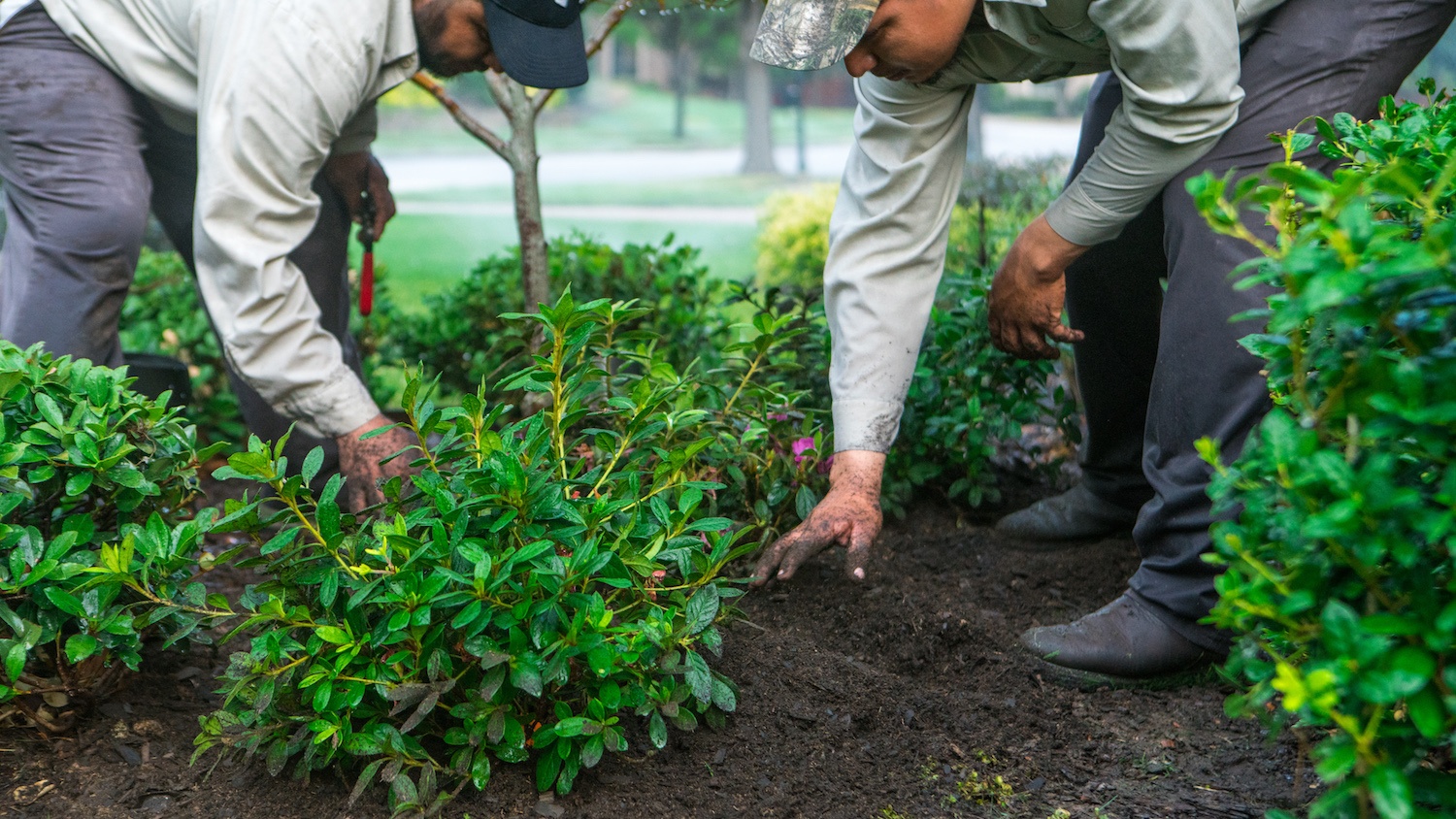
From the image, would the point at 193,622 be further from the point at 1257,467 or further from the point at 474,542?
the point at 1257,467

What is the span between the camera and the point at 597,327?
2.00 metres

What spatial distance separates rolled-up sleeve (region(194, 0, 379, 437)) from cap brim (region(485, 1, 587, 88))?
31 centimetres

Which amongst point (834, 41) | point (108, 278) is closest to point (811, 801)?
point (834, 41)

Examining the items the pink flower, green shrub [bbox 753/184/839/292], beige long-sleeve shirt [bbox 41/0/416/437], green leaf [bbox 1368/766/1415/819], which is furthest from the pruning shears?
green shrub [bbox 753/184/839/292]

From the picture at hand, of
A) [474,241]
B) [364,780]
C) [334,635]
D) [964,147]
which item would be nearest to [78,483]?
[334,635]

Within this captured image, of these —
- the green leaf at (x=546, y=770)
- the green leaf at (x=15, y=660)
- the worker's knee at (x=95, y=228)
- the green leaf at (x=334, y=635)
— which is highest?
the worker's knee at (x=95, y=228)

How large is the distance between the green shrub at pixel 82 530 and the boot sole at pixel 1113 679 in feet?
5.13

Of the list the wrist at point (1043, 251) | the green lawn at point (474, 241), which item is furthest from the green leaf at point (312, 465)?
the green lawn at point (474, 241)

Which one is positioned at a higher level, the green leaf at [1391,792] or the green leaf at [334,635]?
the green leaf at [1391,792]

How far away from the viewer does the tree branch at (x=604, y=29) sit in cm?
323

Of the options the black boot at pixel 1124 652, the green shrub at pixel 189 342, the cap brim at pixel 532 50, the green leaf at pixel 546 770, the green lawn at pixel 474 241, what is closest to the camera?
the green leaf at pixel 546 770

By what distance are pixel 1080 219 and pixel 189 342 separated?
3.17 meters

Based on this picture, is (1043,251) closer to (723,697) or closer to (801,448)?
(801,448)

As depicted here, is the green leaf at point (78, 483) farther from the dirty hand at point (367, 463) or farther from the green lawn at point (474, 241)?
the green lawn at point (474, 241)
